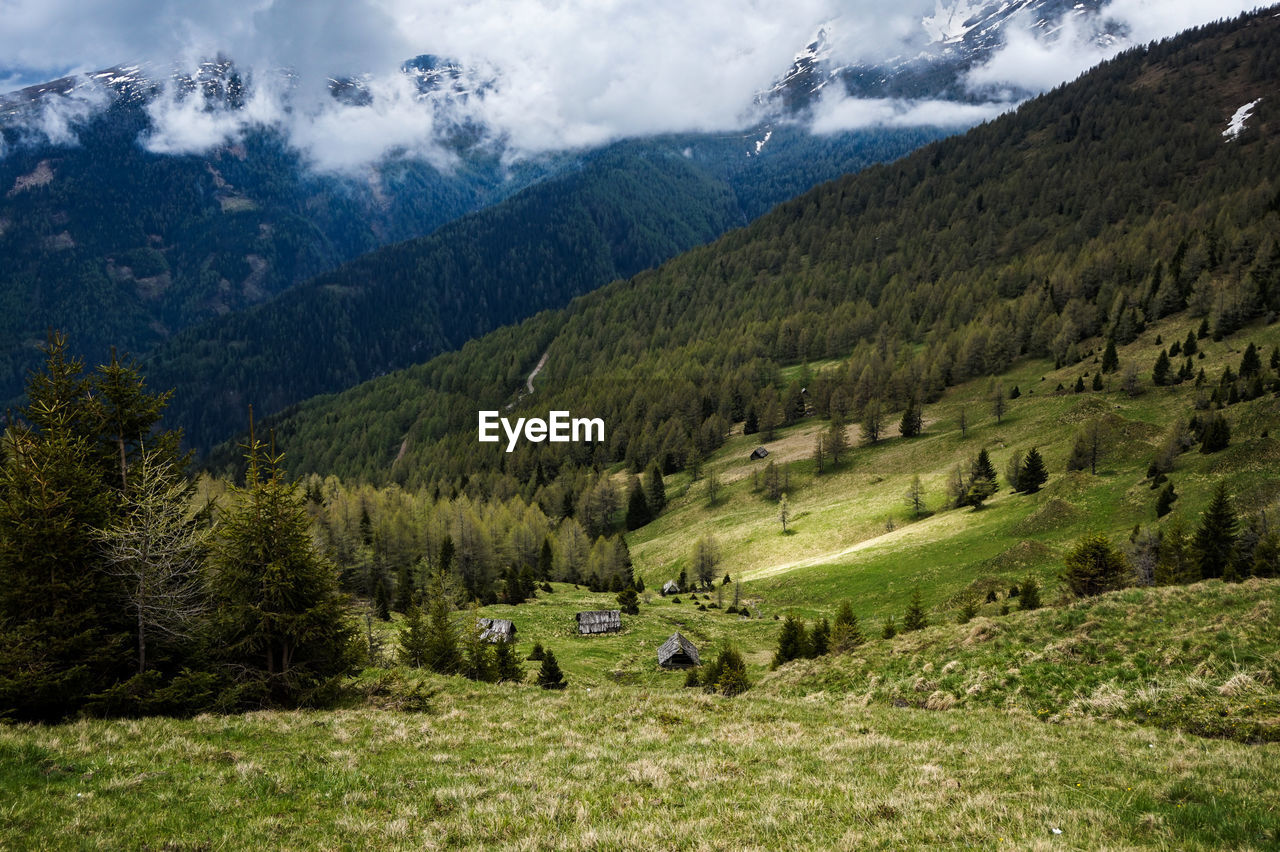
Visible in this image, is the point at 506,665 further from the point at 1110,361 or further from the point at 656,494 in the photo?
the point at 1110,361

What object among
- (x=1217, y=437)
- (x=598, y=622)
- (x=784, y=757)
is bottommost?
(x=598, y=622)

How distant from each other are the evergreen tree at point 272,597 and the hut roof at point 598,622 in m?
45.8

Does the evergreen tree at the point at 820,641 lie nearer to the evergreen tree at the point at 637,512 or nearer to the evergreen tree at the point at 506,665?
the evergreen tree at the point at 506,665

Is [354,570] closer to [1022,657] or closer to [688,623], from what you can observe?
[688,623]

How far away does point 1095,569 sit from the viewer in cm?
4206

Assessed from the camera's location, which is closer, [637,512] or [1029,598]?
[1029,598]

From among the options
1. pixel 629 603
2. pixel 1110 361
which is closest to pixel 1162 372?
pixel 1110 361

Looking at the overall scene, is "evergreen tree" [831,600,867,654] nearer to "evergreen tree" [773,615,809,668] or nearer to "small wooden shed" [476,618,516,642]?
"evergreen tree" [773,615,809,668]

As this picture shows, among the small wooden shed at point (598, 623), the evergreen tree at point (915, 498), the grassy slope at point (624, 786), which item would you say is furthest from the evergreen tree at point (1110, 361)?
the grassy slope at point (624, 786)

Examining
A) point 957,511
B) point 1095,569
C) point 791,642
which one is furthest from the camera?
point 957,511

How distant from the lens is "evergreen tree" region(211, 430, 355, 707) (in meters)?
21.4

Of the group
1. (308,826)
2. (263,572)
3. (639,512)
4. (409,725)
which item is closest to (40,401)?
(263,572)

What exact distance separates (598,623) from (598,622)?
11 centimetres

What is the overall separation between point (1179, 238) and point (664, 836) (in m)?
240
